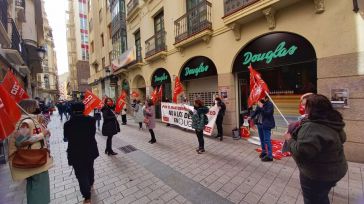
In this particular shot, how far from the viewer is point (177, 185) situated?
12.5 ft

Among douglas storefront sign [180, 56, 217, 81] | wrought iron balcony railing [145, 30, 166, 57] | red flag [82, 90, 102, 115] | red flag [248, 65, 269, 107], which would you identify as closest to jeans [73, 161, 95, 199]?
red flag [82, 90, 102, 115]

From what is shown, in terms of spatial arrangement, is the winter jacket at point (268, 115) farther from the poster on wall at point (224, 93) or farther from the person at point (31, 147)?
the person at point (31, 147)

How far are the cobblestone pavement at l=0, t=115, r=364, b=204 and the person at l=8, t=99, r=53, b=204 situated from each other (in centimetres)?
72

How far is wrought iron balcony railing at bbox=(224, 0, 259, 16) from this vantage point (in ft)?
20.1

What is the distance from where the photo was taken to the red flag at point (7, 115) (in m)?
2.41

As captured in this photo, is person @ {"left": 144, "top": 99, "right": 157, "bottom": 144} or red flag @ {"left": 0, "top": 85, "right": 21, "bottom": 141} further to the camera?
person @ {"left": 144, "top": 99, "right": 157, "bottom": 144}

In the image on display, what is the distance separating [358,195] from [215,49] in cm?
638

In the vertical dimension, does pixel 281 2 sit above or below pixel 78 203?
above

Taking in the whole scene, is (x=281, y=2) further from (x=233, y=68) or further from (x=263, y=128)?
(x=263, y=128)

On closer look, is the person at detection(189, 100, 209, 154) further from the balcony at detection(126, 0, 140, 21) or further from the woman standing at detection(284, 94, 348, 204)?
the balcony at detection(126, 0, 140, 21)

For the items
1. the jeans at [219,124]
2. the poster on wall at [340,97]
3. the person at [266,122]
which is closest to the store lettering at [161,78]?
the jeans at [219,124]

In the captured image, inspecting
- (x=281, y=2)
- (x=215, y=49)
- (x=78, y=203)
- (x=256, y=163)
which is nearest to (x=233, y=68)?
(x=215, y=49)

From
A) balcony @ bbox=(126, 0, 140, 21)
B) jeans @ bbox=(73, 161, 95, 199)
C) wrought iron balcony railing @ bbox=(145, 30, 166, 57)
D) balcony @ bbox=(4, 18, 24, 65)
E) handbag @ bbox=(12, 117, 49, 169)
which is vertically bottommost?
jeans @ bbox=(73, 161, 95, 199)

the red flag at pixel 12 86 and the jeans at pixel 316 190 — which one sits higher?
the red flag at pixel 12 86
